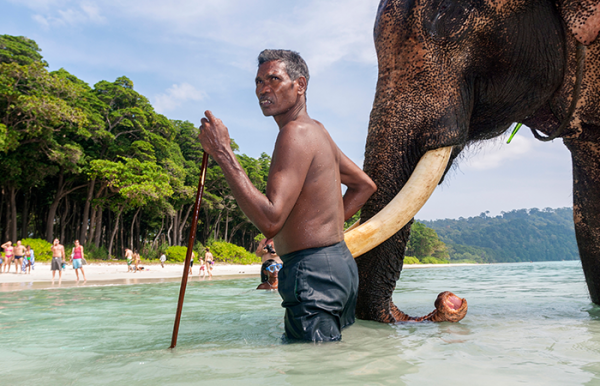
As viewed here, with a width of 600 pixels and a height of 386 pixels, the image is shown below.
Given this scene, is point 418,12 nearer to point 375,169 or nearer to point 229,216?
point 375,169

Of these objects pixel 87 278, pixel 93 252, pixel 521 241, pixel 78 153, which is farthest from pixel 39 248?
pixel 521 241

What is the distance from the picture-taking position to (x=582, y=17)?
3041 millimetres

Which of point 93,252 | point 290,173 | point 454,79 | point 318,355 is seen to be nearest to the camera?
point 318,355

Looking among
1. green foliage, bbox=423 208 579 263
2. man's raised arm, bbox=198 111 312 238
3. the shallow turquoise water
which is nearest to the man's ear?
man's raised arm, bbox=198 111 312 238

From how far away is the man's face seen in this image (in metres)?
2.17

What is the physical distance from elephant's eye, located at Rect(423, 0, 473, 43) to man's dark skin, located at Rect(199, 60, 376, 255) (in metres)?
1.29

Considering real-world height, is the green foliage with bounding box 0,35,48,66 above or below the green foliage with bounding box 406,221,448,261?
above

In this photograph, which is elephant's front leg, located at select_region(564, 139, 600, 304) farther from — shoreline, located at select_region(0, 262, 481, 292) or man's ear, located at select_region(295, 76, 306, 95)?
shoreline, located at select_region(0, 262, 481, 292)

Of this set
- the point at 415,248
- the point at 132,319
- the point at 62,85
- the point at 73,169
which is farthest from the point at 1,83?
the point at 415,248

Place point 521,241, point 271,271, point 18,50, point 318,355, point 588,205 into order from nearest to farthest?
point 318,355, point 588,205, point 271,271, point 18,50, point 521,241

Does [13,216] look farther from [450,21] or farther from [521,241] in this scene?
[521,241]

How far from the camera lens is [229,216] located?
41.1 meters

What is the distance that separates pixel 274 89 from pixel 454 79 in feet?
4.69

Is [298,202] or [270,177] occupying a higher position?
A: [270,177]
